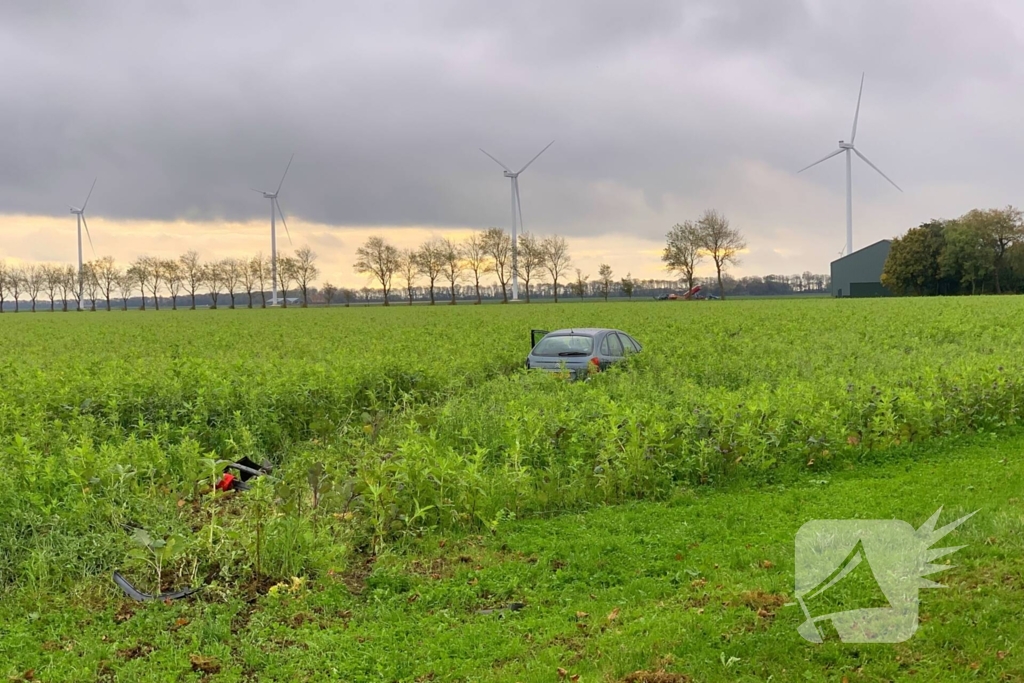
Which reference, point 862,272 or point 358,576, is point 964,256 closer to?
point 862,272

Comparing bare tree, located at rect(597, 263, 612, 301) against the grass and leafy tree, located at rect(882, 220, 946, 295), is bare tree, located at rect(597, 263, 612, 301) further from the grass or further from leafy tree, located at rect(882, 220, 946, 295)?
the grass

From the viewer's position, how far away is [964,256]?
87.2m

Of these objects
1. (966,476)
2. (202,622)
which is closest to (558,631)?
(202,622)

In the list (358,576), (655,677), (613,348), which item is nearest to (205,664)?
(358,576)

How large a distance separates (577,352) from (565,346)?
0.41m

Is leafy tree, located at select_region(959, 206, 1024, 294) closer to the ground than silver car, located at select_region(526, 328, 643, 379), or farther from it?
farther from it

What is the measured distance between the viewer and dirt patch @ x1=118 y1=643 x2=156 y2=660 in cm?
534

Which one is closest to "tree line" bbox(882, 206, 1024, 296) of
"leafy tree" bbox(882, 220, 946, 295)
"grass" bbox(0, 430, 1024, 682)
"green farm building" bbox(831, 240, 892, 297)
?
"leafy tree" bbox(882, 220, 946, 295)

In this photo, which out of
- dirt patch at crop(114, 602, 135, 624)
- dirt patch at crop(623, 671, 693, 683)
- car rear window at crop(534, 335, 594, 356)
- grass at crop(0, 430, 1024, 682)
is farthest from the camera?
car rear window at crop(534, 335, 594, 356)

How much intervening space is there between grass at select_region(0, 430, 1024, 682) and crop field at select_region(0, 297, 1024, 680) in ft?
0.10

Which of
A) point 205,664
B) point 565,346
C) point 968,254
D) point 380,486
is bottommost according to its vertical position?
point 205,664

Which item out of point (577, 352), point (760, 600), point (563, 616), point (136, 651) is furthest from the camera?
point (577, 352)

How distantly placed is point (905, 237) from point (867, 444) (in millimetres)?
94593

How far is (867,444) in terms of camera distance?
1041cm
